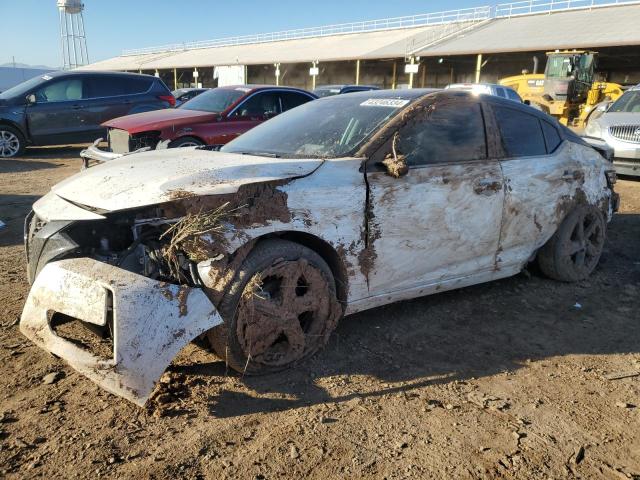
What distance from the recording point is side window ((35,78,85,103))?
11602 mm

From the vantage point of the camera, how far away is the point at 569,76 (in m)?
19.2

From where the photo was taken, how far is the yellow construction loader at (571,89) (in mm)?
18922

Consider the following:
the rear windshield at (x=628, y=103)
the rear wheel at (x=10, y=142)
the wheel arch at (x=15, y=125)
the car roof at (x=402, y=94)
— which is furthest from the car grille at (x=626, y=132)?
the rear wheel at (x=10, y=142)

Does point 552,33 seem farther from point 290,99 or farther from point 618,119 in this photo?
point 290,99

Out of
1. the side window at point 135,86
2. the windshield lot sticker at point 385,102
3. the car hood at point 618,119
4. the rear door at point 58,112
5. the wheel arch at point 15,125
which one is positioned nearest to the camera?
the windshield lot sticker at point 385,102

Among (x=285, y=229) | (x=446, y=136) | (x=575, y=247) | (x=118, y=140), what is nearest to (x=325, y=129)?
(x=446, y=136)

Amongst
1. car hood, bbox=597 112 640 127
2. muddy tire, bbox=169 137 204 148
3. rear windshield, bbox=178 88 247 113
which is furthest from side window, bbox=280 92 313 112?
car hood, bbox=597 112 640 127

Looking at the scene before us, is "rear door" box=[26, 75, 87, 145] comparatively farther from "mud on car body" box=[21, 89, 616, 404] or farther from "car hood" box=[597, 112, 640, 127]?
"car hood" box=[597, 112, 640, 127]

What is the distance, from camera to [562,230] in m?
4.52

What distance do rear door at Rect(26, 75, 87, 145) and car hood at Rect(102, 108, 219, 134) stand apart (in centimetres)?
388

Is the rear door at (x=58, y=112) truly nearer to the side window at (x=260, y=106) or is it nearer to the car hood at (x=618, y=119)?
the side window at (x=260, y=106)

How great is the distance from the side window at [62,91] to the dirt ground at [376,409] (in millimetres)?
9092

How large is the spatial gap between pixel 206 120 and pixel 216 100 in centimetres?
93

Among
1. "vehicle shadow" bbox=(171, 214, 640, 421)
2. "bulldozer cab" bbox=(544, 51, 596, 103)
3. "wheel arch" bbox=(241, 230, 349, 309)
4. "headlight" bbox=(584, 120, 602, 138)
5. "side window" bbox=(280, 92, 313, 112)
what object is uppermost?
"bulldozer cab" bbox=(544, 51, 596, 103)
